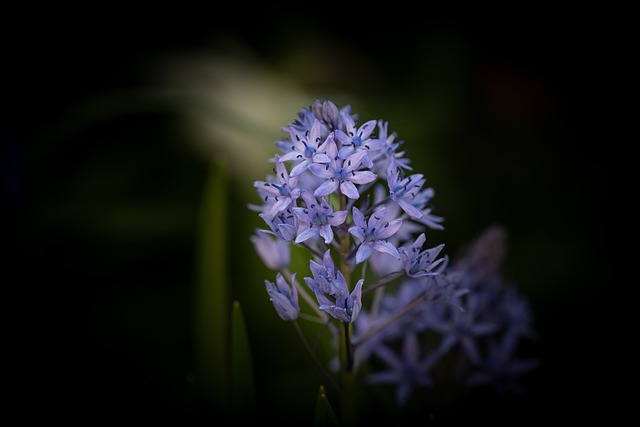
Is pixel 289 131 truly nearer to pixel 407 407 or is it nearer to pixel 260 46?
pixel 407 407

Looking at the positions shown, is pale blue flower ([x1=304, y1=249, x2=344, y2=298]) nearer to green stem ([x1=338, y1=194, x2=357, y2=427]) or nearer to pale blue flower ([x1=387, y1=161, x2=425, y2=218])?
green stem ([x1=338, y1=194, x2=357, y2=427])

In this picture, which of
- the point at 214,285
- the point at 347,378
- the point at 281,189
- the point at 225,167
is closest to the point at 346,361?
the point at 347,378

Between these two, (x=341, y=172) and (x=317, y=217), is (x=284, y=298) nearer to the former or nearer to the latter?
(x=317, y=217)

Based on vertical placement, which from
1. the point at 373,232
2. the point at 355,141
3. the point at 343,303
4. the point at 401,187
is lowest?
the point at 343,303

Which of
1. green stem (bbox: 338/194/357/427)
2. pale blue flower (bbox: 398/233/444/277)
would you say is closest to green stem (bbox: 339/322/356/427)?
green stem (bbox: 338/194/357/427)

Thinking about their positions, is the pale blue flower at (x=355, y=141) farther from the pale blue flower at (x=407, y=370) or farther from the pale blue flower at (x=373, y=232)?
the pale blue flower at (x=407, y=370)

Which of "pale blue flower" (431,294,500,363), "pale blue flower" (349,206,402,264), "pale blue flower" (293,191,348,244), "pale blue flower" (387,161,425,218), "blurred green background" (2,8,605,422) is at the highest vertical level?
"blurred green background" (2,8,605,422)
